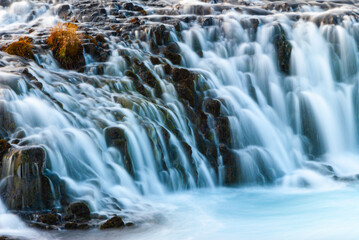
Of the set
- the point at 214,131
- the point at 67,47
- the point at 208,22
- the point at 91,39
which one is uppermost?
the point at 208,22

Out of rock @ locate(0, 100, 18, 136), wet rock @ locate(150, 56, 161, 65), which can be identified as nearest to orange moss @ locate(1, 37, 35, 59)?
wet rock @ locate(150, 56, 161, 65)

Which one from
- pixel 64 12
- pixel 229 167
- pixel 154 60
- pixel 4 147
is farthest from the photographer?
pixel 64 12

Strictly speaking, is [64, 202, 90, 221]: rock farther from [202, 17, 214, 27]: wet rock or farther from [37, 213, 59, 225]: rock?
[202, 17, 214, 27]: wet rock

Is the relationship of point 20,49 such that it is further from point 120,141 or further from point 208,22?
point 208,22

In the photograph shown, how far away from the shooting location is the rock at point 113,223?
6.38 m

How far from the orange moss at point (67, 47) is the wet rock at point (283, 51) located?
510 centimetres

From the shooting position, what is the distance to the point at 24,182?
655 cm

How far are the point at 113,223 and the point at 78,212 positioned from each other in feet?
1.91

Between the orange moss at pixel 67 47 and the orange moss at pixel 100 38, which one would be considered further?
the orange moss at pixel 100 38

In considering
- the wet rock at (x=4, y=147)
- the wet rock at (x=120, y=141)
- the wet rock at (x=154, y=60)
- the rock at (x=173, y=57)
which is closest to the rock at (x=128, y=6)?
the rock at (x=173, y=57)


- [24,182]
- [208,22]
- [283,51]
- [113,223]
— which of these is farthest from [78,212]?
[208,22]

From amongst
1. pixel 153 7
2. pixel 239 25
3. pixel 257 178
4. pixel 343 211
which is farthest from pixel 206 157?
pixel 153 7

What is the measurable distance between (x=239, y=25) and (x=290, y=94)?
2755 millimetres

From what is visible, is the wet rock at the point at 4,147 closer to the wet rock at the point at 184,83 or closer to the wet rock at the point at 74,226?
the wet rock at the point at 74,226
